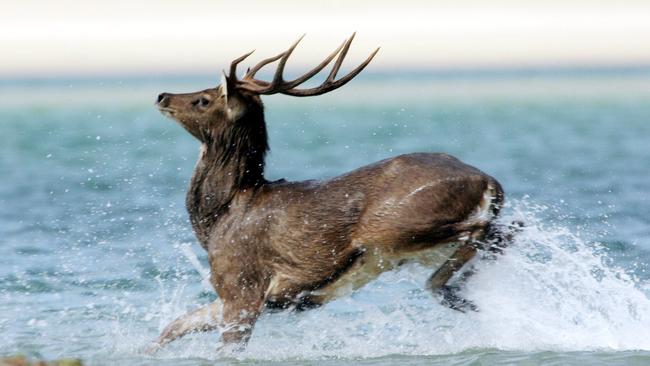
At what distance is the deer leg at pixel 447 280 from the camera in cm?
887

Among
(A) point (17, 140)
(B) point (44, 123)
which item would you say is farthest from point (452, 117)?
(A) point (17, 140)

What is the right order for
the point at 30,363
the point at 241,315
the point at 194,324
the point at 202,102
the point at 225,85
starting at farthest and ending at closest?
the point at 202,102, the point at 194,324, the point at 225,85, the point at 241,315, the point at 30,363

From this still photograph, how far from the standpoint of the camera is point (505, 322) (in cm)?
942

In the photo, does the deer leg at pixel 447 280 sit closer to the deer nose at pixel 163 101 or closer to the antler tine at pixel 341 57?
the antler tine at pixel 341 57

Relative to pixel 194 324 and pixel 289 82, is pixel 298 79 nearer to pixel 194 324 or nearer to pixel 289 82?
pixel 289 82

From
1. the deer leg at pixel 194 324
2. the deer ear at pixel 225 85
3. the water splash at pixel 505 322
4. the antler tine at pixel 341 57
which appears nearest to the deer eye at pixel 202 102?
the deer ear at pixel 225 85

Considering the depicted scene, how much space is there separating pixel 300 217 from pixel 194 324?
0.99 metres

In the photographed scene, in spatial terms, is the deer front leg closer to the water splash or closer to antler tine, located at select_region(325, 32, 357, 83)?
the water splash

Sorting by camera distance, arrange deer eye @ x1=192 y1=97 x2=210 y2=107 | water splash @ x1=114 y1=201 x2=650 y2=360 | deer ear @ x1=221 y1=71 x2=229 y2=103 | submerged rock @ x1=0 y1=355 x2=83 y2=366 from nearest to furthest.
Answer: submerged rock @ x1=0 y1=355 x2=83 y2=366, deer ear @ x1=221 y1=71 x2=229 y2=103, water splash @ x1=114 y1=201 x2=650 y2=360, deer eye @ x1=192 y1=97 x2=210 y2=107

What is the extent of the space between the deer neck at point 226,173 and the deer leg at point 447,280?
51.1 inches

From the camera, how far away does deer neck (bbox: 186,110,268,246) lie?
930 cm

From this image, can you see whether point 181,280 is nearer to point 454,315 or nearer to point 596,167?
point 454,315

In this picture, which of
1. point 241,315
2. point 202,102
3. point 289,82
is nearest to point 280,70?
point 289,82

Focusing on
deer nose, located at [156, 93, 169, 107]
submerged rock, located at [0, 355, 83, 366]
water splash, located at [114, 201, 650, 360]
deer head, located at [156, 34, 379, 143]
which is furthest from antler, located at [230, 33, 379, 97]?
submerged rock, located at [0, 355, 83, 366]
